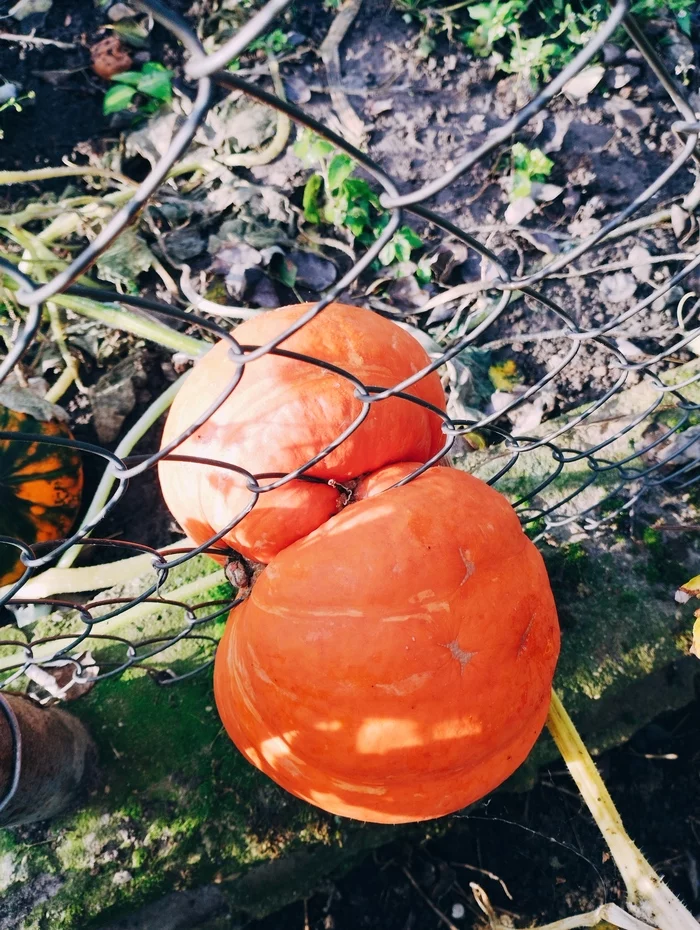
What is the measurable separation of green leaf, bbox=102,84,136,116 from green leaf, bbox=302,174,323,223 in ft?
3.64

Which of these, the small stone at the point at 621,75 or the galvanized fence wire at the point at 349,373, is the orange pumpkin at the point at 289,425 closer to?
the galvanized fence wire at the point at 349,373

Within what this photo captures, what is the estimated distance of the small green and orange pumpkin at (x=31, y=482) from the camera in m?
2.61

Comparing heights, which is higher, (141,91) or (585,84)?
(585,84)

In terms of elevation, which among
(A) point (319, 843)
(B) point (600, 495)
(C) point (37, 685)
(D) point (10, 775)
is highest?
(B) point (600, 495)

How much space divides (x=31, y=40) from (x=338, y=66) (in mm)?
1649

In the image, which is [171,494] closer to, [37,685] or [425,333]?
[37,685]

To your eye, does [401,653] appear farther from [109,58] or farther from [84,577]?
[109,58]

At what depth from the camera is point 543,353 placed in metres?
3.20

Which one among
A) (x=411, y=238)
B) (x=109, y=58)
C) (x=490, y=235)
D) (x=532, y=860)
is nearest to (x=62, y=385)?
(x=411, y=238)

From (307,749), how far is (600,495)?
1.55 meters

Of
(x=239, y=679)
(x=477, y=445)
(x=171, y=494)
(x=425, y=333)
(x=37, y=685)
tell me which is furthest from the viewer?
(x=425, y=333)

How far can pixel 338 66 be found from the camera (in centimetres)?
371

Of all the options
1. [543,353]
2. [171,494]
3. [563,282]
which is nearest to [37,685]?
[171,494]

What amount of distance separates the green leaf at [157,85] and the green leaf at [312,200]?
921 mm
